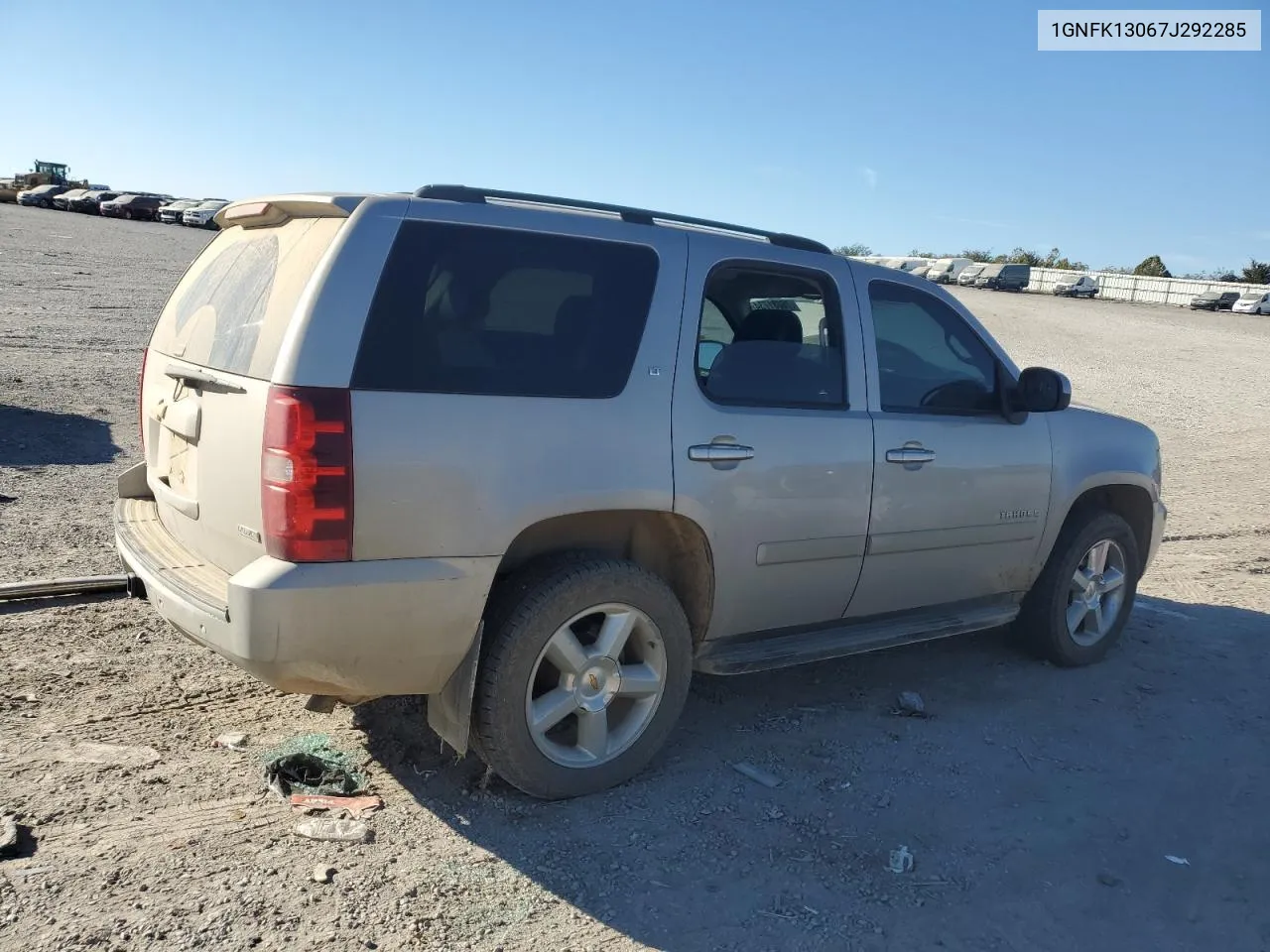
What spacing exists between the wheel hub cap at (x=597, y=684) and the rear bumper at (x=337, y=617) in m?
0.51

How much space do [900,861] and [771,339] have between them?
2.07 meters

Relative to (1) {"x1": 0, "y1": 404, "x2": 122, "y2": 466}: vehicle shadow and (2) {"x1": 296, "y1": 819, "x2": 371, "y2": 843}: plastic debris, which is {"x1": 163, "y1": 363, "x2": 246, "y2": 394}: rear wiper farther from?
(1) {"x1": 0, "y1": 404, "x2": 122, "y2": 466}: vehicle shadow

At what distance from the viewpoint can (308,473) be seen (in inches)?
120

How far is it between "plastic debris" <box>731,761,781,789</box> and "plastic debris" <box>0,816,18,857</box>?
2456mm

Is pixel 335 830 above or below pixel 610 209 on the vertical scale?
Result: below

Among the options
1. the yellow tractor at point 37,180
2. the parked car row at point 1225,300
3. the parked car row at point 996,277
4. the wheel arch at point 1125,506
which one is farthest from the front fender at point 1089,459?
the yellow tractor at point 37,180

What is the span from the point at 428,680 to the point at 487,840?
22.3 inches

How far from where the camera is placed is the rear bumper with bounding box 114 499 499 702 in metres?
3.08

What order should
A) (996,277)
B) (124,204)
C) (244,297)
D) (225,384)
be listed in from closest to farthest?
1. (225,384)
2. (244,297)
3. (124,204)
4. (996,277)

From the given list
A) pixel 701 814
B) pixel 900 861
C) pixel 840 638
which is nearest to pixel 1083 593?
pixel 840 638

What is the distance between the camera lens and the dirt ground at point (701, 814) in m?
3.07

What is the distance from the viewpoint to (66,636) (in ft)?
15.5

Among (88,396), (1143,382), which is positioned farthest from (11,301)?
(1143,382)

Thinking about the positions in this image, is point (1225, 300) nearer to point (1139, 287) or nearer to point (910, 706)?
point (1139, 287)
